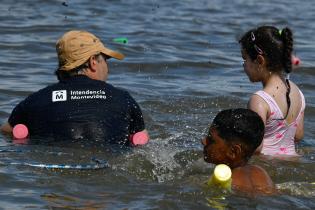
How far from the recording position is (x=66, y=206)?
584cm

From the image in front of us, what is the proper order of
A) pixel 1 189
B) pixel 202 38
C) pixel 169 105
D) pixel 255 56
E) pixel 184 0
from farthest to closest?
pixel 184 0 → pixel 202 38 → pixel 169 105 → pixel 255 56 → pixel 1 189

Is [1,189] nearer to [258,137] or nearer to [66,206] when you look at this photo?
[66,206]

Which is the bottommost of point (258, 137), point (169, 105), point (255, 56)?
point (169, 105)

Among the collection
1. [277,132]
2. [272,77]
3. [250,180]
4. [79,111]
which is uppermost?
[272,77]

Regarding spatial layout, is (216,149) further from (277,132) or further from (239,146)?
(277,132)

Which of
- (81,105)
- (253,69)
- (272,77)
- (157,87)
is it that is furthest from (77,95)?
(157,87)

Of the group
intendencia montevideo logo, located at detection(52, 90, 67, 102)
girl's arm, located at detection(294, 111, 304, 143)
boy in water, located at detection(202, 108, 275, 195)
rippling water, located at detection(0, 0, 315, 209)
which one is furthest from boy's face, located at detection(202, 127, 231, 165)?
intendencia montevideo logo, located at detection(52, 90, 67, 102)

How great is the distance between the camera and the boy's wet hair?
19.7ft

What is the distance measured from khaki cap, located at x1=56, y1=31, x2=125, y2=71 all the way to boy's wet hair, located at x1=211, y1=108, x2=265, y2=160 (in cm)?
164

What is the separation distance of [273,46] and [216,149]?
1.19 m

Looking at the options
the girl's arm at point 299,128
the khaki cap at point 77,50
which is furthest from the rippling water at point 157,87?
the khaki cap at point 77,50

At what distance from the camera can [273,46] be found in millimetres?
6809

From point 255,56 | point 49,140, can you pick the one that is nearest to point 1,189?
point 49,140

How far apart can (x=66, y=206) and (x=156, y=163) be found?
1.44 metres
